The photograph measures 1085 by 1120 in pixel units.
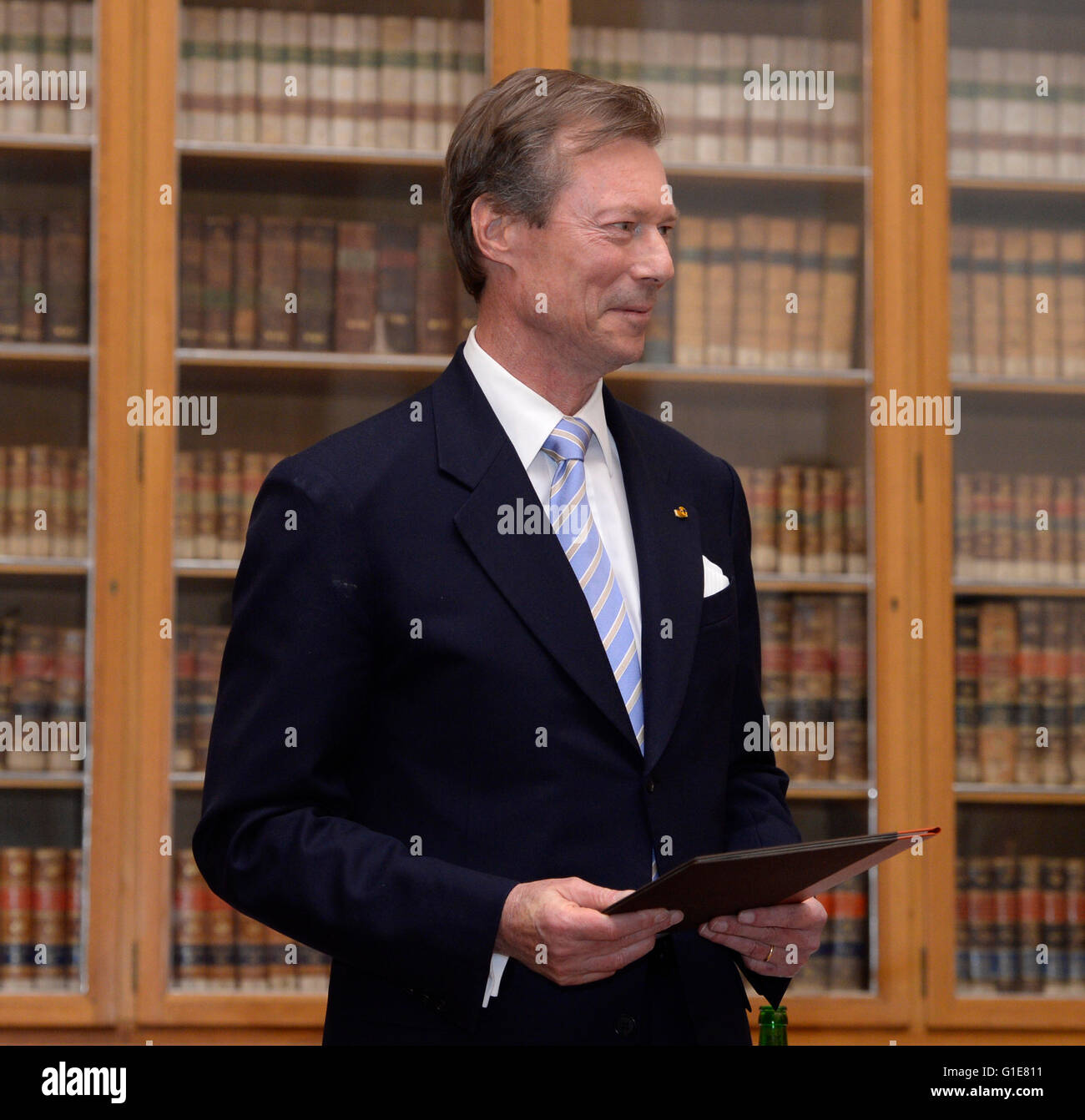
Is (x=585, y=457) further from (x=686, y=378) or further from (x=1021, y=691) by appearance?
(x=1021, y=691)

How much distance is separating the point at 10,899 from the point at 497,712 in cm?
208

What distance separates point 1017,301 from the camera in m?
3.08

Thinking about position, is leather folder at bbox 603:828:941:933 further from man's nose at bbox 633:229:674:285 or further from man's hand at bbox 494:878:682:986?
man's nose at bbox 633:229:674:285

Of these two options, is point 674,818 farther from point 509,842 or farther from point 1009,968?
point 1009,968

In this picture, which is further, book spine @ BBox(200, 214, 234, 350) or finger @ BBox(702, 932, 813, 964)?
book spine @ BBox(200, 214, 234, 350)

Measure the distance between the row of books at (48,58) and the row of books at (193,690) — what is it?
37.9 inches

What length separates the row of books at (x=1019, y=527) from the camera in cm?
301

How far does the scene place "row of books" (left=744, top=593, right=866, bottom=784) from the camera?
2996 mm

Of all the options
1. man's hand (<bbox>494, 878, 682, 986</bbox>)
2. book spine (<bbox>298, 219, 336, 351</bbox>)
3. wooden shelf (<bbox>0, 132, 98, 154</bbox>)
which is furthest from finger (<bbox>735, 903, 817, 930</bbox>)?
wooden shelf (<bbox>0, 132, 98, 154</bbox>)

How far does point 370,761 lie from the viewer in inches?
48.9

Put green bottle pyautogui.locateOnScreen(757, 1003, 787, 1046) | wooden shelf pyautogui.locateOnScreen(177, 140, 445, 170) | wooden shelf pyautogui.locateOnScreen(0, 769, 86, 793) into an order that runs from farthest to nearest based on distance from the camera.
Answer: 1. wooden shelf pyautogui.locateOnScreen(177, 140, 445, 170)
2. wooden shelf pyautogui.locateOnScreen(0, 769, 86, 793)
3. green bottle pyautogui.locateOnScreen(757, 1003, 787, 1046)

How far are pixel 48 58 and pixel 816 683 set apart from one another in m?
2.19

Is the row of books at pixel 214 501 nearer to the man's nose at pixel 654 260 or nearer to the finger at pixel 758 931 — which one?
the man's nose at pixel 654 260

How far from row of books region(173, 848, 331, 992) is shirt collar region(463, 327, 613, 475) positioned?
182 centimetres
